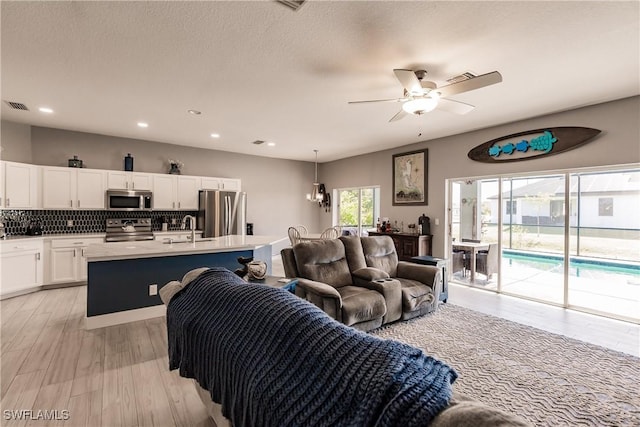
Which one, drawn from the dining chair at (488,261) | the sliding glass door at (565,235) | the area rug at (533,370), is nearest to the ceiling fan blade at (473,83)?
the area rug at (533,370)

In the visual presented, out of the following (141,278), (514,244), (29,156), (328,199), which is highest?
(29,156)

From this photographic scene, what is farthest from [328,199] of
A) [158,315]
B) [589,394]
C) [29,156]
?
[589,394]

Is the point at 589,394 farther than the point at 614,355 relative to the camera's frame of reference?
No

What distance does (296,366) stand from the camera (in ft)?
3.46

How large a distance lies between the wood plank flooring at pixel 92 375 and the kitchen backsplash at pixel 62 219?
2034 mm

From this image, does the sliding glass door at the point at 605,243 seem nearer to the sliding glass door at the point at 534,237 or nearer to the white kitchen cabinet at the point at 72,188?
the sliding glass door at the point at 534,237

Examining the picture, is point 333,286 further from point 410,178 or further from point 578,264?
point 410,178

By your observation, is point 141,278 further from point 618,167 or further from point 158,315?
point 618,167

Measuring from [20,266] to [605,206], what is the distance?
27.5 feet

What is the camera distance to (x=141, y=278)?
3.73 m

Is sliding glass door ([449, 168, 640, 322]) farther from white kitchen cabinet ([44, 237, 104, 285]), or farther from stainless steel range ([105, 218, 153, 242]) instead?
white kitchen cabinet ([44, 237, 104, 285])

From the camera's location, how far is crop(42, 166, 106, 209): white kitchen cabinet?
5.05 metres

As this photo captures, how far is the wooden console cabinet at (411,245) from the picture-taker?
19.2 ft

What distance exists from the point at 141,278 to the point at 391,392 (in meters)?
3.79
